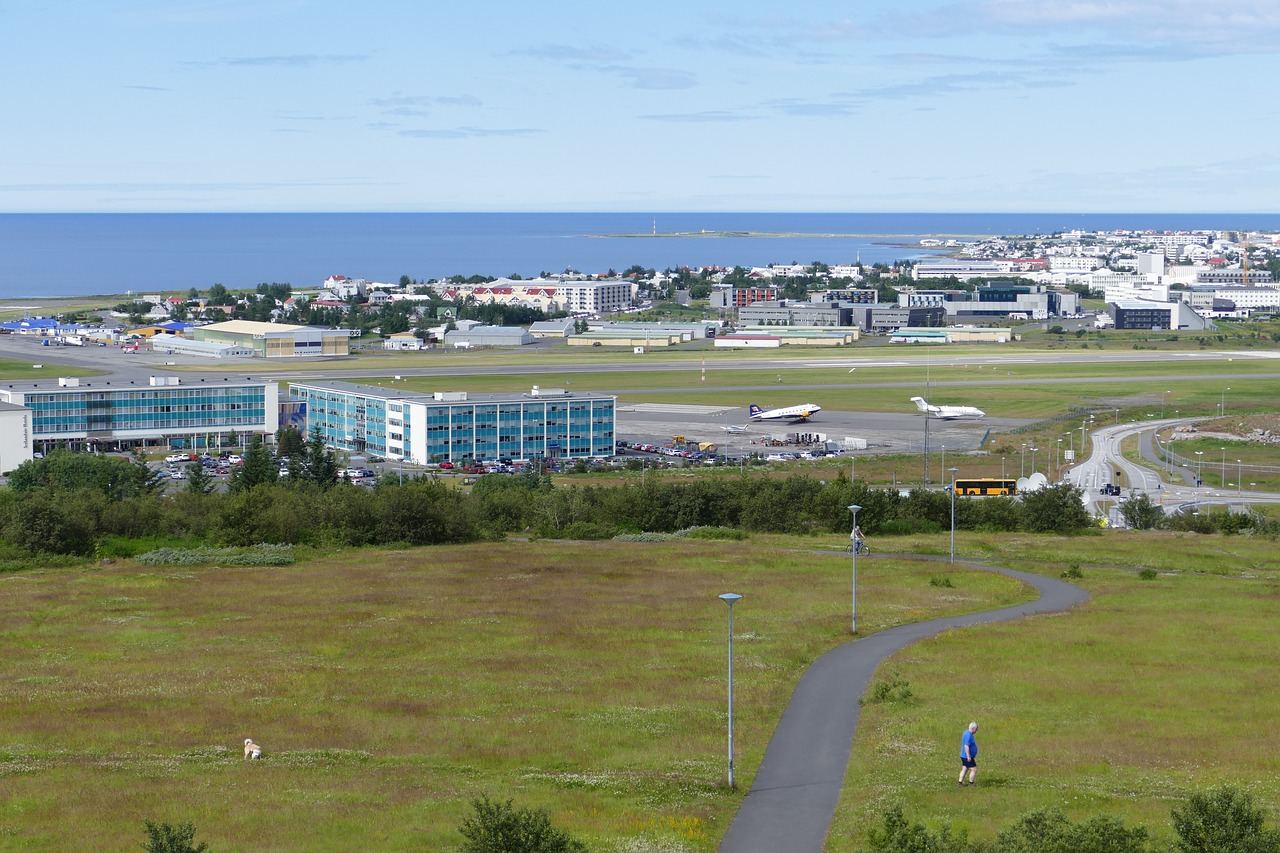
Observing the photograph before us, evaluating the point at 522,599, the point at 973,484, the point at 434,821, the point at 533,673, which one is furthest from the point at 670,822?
the point at 973,484

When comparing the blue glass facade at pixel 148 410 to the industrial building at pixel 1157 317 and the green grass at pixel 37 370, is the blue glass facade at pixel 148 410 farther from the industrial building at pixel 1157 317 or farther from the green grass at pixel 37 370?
the industrial building at pixel 1157 317

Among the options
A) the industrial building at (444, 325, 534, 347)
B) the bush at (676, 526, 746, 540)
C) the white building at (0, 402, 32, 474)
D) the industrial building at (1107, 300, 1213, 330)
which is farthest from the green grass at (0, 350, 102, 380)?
the industrial building at (1107, 300, 1213, 330)

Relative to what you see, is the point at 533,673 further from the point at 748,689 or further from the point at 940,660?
the point at 940,660

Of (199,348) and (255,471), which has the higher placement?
(199,348)

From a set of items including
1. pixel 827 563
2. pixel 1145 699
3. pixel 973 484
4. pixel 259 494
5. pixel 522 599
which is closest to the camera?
pixel 1145 699

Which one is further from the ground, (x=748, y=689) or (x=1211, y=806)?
(x=1211, y=806)

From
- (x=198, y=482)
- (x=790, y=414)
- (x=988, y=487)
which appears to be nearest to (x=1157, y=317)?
(x=790, y=414)

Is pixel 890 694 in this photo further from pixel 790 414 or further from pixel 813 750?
pixel 790 414
